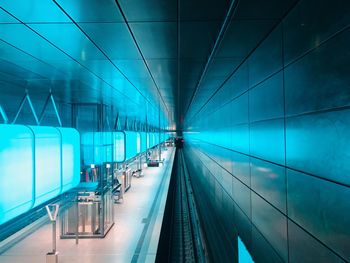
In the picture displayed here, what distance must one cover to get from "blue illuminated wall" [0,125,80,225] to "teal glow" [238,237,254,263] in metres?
3.15

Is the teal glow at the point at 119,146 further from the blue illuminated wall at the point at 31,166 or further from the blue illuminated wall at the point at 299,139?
the blue illuminated wall at the point at 299,139

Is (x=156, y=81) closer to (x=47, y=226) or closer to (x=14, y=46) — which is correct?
(x=14, y=46)

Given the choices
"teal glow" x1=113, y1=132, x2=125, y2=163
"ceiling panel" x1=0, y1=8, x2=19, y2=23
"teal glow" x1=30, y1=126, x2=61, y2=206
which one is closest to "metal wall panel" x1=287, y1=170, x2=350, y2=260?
"teal glow" x1=30, y1=126, x2=61, y2=206

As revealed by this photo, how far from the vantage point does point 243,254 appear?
4.84 m

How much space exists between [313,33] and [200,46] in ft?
5.49

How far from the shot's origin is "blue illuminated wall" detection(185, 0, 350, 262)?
6.52 ft

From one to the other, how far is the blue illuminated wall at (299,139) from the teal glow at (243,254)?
6.2 inches

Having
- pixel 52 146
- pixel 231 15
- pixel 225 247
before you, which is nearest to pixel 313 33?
pixel 231 15

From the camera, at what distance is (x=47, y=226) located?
277 inches

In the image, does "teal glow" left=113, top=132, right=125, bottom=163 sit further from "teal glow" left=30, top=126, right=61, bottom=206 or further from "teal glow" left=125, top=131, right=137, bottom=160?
"teal glow" left=30, top=126, right=61, bottom=206

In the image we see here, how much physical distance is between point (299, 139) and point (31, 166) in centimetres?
292

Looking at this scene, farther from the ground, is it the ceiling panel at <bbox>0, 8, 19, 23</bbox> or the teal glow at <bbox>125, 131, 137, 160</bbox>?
the ceiling panel at <bbox>0, 8, 19, 23</bbox>

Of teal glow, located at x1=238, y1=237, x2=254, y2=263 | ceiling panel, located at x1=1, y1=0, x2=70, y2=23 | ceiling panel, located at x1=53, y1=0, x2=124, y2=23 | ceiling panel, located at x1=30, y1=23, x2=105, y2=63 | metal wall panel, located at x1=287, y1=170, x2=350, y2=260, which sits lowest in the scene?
teal glow, located at x1=238, y1=237, x2=254, y2=263

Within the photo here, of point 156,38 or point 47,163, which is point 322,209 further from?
point 47,163
